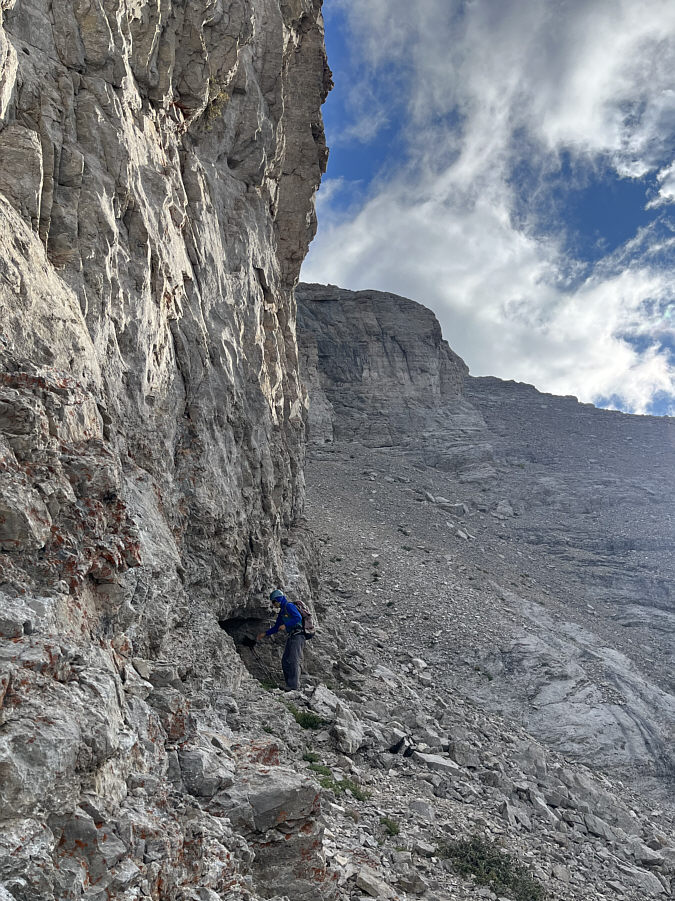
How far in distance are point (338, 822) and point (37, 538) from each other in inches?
224

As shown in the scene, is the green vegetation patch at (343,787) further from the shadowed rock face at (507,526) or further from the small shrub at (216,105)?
the small shrub at (216,105)

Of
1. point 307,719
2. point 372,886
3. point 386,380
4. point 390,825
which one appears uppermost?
point 386,380

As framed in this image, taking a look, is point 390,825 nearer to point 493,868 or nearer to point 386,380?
point 493,868

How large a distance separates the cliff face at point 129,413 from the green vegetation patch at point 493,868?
13.4 feet

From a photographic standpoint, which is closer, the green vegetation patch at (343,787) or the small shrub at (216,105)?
the green vegetation patch at (343,787)

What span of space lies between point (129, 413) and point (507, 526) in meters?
36.2

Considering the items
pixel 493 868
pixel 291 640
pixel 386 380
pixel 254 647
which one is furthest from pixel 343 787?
Answer: pixel 386 380

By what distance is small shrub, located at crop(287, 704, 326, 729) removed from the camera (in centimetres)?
1084

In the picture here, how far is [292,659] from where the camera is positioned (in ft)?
43.1

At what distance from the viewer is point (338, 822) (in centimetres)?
782

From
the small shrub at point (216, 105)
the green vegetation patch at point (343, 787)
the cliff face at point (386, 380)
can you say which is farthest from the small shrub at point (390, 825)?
the cliff face at point (386, 380)

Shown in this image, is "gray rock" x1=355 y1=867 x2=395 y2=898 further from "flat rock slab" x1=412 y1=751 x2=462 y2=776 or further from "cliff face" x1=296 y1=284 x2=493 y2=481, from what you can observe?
"cliff face" x1=296 y1=284 x2=493 y2=481

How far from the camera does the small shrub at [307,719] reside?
35.6ft

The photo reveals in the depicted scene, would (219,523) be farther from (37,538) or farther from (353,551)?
(353,551)
